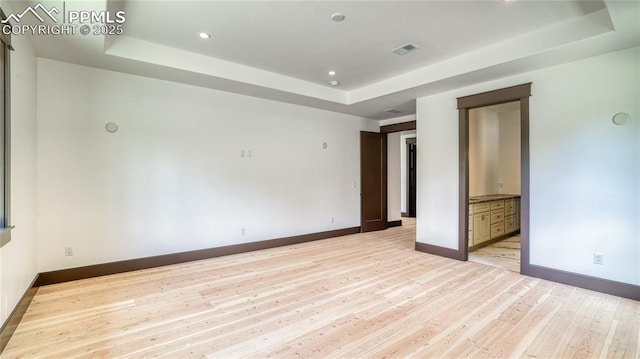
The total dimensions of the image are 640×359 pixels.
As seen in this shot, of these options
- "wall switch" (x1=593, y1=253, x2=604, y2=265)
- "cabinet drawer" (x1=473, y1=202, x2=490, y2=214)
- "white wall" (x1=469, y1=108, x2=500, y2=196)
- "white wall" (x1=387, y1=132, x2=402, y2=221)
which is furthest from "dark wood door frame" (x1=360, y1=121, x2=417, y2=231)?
"wall switch" (x1=593, y1=253, x2=604, y2=265)

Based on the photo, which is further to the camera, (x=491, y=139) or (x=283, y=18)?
(x=491, y=139)

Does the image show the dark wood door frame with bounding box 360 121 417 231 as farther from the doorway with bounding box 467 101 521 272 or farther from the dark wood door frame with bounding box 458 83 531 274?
the dark wood door frame with bounding box 458 83 531 274

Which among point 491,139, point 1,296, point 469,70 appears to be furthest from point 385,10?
point 491,139

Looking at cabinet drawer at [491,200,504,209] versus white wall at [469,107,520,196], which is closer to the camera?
cabinet drawer at [491,200,504,209]

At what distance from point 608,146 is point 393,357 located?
3.34 meters

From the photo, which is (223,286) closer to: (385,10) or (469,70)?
(385,10)

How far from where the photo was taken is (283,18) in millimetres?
2932

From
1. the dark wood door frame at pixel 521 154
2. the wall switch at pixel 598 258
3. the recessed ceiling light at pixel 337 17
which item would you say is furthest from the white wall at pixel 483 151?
the recessed ceiling light at pixel 337 17

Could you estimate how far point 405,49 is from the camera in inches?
144

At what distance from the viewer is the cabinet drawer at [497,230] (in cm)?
557

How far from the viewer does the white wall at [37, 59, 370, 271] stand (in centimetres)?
353

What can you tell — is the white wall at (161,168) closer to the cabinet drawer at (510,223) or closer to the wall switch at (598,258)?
the cabinet drawer at (510,223)

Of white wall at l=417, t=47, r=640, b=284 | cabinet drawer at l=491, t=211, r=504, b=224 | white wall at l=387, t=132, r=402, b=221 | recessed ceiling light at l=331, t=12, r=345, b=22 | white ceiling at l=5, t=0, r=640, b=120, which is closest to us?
white ceiling at l=5, t=0, r=640, b=120

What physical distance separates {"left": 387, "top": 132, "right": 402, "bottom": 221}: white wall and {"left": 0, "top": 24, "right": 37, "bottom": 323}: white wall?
6.44m
